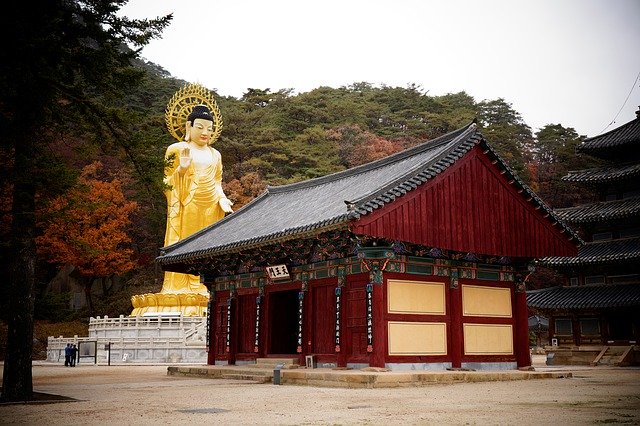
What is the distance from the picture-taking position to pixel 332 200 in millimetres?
20797

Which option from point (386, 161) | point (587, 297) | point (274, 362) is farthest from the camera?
point (587, 297)

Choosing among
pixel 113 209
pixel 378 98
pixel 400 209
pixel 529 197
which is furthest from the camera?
pixel 378 98

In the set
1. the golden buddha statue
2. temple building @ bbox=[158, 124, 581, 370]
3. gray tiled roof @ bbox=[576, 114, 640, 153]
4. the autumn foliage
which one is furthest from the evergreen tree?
the autumn foliage

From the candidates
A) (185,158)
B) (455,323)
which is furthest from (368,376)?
(185,158)

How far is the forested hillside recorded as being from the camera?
162 ft

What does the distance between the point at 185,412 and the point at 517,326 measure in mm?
13207

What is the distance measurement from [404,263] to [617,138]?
22.7 metres

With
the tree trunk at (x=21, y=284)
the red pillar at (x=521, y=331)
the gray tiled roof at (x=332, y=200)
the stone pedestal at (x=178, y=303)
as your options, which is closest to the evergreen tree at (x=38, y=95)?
the tree trunk at (x=21, y=284)

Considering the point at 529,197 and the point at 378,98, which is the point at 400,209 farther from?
the point at 378,98

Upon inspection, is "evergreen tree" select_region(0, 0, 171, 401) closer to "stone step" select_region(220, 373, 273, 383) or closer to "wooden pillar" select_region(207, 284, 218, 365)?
"stone step" select_region(220, 373, 273, 383)

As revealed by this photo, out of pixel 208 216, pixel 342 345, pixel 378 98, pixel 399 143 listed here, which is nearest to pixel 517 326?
pixel 342 345

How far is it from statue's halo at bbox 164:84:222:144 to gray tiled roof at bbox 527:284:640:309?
23016 mm

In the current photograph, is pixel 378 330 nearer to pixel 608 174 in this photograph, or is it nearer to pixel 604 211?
pixel 604 211

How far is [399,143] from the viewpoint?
6084 centimetres
